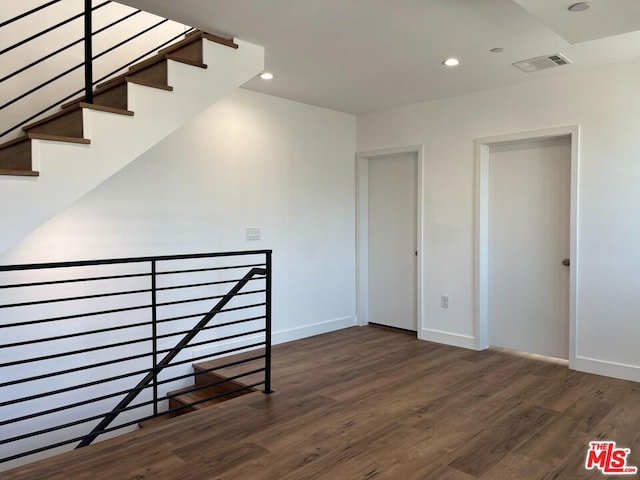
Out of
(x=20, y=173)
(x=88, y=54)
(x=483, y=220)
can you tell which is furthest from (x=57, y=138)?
(x=483, y=220)

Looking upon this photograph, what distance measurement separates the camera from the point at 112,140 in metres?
2.64

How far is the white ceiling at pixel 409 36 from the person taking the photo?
8.74 ft

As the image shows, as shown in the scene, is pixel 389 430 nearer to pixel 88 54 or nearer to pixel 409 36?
pixel 409 36

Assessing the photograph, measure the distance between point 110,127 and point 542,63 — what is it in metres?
3.14

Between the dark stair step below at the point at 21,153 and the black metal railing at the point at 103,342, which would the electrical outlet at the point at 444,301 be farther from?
the dark stair step below at the point at 21,153

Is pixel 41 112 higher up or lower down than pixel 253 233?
higher up

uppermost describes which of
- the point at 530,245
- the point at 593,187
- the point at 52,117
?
the point at 52,117

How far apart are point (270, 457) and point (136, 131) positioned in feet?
6.44

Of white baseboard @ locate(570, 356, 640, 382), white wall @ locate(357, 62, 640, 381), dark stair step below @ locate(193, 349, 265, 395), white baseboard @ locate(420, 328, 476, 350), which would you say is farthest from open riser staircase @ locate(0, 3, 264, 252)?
white baseboard @ locate(570, 356, 640, 382)

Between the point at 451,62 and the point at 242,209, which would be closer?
the point at 451,62

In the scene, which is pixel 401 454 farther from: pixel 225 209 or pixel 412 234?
pixel 412 234

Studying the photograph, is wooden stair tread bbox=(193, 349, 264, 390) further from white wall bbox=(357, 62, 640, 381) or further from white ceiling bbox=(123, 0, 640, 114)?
white ceiling bbox=(123, 0, 640, 114)

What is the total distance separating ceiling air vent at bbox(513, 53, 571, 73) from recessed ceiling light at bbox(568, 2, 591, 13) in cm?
117

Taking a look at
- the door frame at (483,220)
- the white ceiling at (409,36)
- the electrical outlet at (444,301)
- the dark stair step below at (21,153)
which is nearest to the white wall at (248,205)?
the white ceiling at (409,36)
